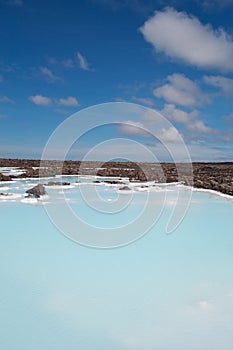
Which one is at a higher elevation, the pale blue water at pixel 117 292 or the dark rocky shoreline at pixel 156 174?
the dark rocky shoreline at pixel 156 174

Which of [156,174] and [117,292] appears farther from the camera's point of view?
[156,174]

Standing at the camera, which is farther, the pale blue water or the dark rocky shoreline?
the dark rocky shoreline

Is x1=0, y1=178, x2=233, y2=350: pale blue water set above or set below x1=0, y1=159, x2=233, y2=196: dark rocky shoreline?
below

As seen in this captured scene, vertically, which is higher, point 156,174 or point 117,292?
point 156,174

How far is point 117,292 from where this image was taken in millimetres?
4078

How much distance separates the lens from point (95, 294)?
4.00 meters

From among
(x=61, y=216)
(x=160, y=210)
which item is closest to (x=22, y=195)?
(x=61, y=216)

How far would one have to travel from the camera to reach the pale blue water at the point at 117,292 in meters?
3.13

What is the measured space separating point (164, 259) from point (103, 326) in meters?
2.15

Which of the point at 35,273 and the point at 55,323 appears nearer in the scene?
the point at 55,323

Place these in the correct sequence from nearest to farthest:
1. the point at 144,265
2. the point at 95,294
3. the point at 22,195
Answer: the point at 95,294
the point at 144,265
the point at 22,195

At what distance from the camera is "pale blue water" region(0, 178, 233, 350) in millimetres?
3131

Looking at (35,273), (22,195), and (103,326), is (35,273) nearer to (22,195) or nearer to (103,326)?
(103,326)

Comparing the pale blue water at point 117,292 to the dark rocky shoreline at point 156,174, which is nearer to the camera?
the pale blue water at point 117,292
